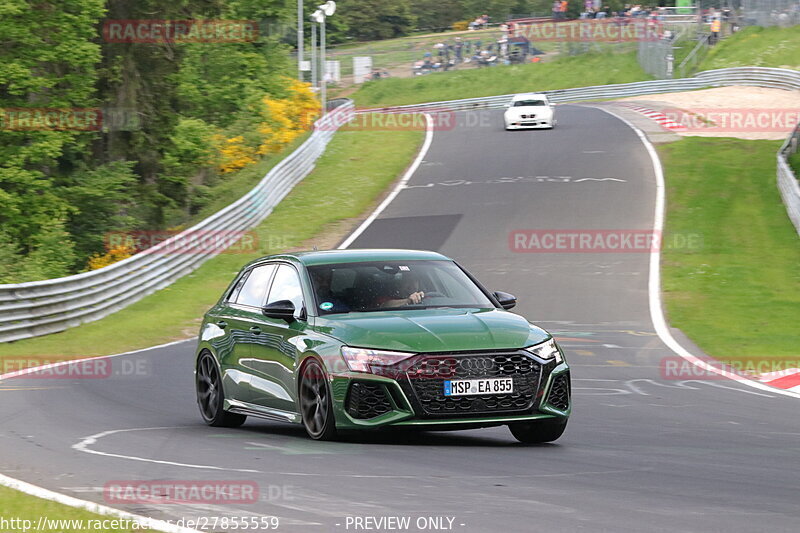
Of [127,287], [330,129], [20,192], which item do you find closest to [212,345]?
[127,287]

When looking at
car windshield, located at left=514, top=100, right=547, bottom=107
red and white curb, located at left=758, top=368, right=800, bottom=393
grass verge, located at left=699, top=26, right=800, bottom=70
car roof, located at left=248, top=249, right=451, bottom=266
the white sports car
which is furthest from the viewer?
grass verge, located at left=699, top=26, right=800, bottom=70

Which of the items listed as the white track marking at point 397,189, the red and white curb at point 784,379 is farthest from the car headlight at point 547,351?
the white track marking at point 397,189

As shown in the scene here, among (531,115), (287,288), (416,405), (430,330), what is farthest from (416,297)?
(531,115)

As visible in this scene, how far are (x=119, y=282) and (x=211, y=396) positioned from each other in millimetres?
14842

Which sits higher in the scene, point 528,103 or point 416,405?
point 528,103

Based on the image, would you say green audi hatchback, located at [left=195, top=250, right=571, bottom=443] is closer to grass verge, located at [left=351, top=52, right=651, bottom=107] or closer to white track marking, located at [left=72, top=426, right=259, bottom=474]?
white track marking, located at [left=72, top=426, right=259, bottom=474]

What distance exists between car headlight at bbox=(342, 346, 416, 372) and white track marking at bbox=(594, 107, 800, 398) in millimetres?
5816

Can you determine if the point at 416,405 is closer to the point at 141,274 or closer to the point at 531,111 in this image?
the point at 141,274

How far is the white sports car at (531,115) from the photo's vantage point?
51875 mm

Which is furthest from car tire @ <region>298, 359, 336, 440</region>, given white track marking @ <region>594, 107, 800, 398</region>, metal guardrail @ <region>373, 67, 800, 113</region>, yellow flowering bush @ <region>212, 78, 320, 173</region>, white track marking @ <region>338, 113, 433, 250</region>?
metal guardrail @ <region>373, 67, 800, 113</region>

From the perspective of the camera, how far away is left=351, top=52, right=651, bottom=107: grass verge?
7969 cm

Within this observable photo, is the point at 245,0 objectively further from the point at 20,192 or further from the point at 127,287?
the point at 127,287

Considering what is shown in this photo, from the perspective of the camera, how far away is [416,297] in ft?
33.9

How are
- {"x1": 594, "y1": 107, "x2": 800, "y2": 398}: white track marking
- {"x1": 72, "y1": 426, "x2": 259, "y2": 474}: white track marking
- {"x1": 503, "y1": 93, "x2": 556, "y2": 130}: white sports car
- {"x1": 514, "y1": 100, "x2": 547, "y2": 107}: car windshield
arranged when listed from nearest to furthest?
{"x1": 72, "y1": 426, "x2": 259, "y2": 474}: white track marking
{"x1": 594, "y1": 107, "x2": 800, "y2": 398}: white track marking
{"x1": 503, "y1": 93, "x2": 556, "y2": 130}: white sports car
{"x1": 514, "y1": 100, "x2": 547, "y2": 107}: car windshield
